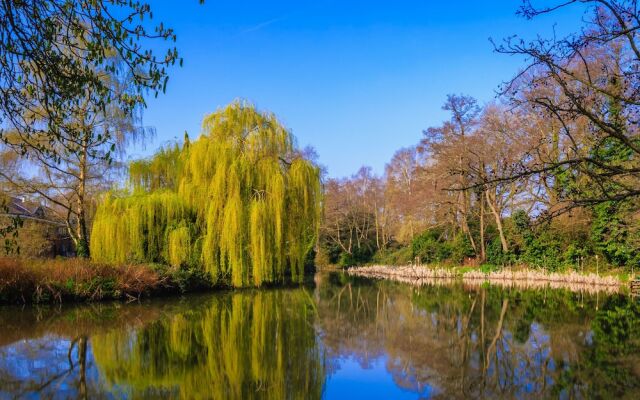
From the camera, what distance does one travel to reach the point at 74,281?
14.1 m

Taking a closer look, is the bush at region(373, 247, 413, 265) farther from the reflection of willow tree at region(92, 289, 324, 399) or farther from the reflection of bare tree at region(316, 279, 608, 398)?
the reflection of willow tree at region(92, 289, 324, 399)

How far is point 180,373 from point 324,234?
34.7m

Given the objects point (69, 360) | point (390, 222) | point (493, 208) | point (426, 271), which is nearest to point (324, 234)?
point (390, 222)

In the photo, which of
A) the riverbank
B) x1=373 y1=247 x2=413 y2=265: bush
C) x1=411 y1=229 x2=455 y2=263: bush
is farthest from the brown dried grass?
x1=373 y1=247 x2=413 y2=265: bush

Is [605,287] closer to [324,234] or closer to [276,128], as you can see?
[276,128]

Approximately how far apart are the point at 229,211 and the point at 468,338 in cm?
1003

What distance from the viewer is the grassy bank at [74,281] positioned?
43.5 feet

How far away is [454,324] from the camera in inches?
434

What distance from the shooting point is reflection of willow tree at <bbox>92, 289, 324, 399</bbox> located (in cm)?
597

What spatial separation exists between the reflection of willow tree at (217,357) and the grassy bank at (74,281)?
12.8ft

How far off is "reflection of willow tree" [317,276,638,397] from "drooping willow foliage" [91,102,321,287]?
3.28m

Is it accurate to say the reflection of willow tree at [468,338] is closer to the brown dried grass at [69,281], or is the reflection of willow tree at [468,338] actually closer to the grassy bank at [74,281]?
the grassy bank at [74,281]

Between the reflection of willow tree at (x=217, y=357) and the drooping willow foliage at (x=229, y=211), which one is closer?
the reflection of willow tree at (x=217, y=357)

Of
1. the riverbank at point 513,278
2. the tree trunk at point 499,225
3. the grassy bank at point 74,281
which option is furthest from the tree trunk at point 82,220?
the tree trunk at point 499,225
